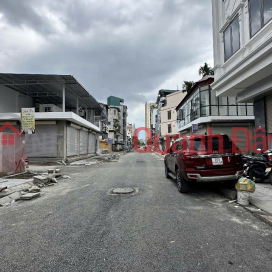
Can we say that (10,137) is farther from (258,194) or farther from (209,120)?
(209,120)

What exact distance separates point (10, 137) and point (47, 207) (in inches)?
251

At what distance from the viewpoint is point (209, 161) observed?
218 inches

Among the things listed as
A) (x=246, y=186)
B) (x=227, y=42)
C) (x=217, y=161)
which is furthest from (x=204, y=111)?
(x=246, y=186)

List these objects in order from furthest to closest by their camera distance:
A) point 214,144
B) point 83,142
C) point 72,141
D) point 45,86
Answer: point 83,142
point 72,141
point 45,86
point 214,144

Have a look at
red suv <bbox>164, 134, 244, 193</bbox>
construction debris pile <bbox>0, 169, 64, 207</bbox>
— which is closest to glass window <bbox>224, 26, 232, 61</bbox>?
red suv <bbox>164, 134, 244, 193</bbox>

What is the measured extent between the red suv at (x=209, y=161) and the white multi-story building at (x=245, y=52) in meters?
4.11

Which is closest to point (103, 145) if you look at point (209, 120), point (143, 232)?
point (209, 120)

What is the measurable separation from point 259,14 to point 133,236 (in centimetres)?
974

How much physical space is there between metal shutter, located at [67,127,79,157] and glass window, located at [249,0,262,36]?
16.6 meters

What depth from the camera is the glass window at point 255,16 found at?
820 cm

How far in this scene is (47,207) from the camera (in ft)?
16.6

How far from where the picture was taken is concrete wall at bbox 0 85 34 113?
1895 cm

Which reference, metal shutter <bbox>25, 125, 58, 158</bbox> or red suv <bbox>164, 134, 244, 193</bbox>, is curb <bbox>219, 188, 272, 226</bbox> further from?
metal shutter <bbox>25, 125, 58, 158</bbox>

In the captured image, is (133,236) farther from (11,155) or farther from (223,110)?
(223,110)
